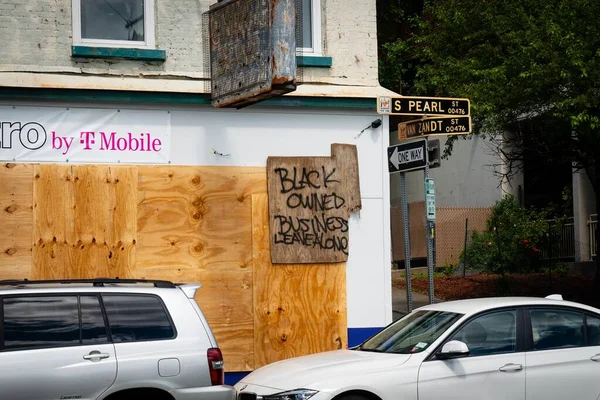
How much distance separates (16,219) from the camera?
12.7 m

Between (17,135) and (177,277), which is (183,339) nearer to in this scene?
(177,277)

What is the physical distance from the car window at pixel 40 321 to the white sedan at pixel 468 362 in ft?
5.75

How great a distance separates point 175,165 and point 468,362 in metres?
5.51

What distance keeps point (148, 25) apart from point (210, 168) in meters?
2.08

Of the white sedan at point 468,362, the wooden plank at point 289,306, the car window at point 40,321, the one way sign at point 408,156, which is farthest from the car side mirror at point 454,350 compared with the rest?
the wooden plank at point 289,306

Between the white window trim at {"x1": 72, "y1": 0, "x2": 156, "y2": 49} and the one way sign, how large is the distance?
11.4 ft

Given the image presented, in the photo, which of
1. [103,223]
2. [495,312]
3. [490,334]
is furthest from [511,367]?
[103,223]

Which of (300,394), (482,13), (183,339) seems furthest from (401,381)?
(482,13)

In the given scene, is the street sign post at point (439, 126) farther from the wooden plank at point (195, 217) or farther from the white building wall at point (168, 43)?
the wooden plank at point (195, 217)

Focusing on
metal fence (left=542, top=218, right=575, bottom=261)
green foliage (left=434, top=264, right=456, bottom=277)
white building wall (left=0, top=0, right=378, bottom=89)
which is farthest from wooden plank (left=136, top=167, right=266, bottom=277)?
metal fence (left=542, top=218, right=575, bottom=261)

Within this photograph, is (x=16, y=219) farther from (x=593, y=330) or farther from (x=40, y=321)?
(x=593, y=330)

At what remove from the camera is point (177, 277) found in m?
13.2

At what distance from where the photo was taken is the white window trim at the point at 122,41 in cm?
1328

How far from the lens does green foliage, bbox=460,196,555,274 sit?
26.2m
